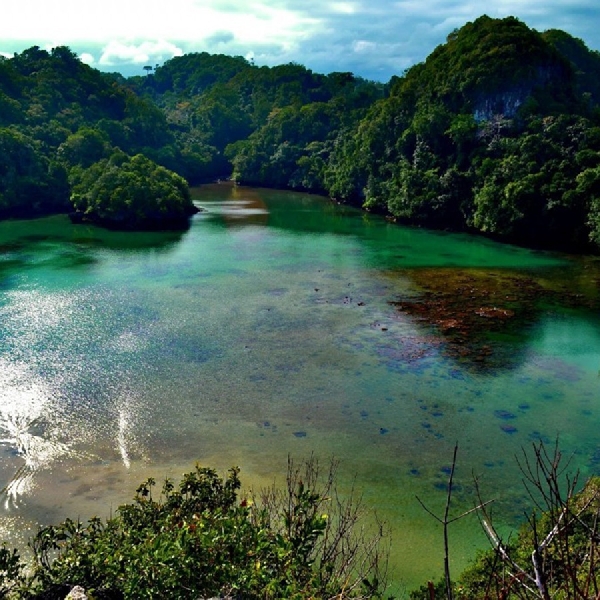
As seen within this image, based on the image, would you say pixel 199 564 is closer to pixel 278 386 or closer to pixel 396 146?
pixel 278 386

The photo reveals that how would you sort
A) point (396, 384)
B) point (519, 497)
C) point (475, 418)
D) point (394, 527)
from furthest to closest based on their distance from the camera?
point (396, 384) → point (475, 418) → point (519, 497) → point (394, 527)

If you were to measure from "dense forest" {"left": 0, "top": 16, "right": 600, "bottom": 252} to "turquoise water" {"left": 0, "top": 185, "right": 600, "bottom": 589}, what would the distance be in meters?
7.89

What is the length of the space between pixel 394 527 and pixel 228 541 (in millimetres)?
6483

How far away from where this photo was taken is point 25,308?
1045 inches

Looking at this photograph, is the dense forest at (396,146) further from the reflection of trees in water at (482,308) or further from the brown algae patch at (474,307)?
the brown algae patch at (474,307)

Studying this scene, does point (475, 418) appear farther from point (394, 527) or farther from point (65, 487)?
point (65, 487)

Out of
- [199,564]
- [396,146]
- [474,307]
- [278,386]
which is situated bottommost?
[278,386]

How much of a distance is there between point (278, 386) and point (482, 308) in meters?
11.9

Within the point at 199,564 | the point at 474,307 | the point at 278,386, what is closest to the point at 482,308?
the point at 474,307

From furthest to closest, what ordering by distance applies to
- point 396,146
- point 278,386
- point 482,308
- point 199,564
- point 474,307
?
point 396,146 < point 474,307 < point 482,308 < point 278,386 < point 199,564

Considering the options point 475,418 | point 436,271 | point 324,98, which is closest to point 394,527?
point 475,418

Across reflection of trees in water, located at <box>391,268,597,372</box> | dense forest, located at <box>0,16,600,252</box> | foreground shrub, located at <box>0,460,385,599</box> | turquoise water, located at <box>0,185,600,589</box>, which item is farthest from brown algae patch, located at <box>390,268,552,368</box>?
foreground shrub, located at <box>0,460,385,599</box>

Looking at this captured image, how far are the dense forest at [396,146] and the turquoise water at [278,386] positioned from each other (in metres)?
7.89

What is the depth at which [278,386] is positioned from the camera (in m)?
19.2
